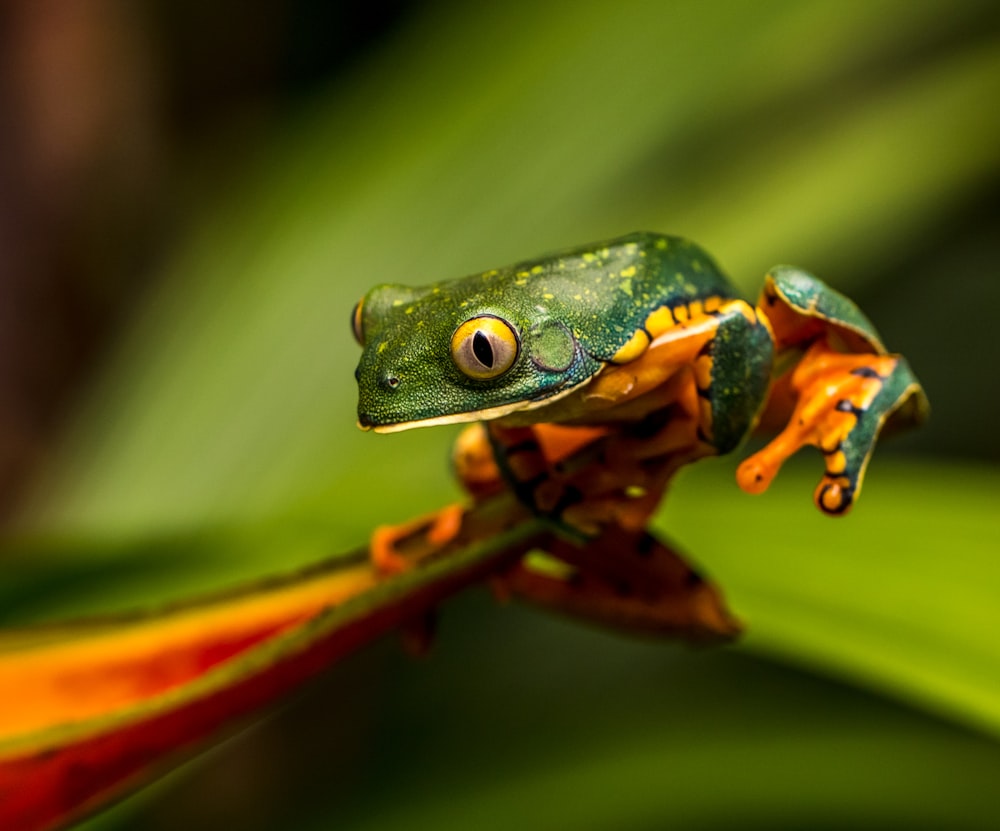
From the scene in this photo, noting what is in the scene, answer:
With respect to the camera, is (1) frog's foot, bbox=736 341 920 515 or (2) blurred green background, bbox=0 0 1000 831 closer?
(1) frog's foot, bbox=736 341 920 515

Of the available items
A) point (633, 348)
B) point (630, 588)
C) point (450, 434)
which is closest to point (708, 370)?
point (633, 348)

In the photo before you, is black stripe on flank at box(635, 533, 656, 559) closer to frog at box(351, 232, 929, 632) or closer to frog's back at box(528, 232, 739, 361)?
frog at box(351, 232, 929, 632)

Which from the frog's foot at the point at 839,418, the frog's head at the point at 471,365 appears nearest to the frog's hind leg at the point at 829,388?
the frog's foot at the point at 839,418

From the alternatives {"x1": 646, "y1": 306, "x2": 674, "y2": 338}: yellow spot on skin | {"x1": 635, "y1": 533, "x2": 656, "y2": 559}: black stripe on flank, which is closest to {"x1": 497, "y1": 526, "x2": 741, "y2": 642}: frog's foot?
{"x1": 635, "y1": 533, "x2": 656, "y2": 559}: black stripe on flank

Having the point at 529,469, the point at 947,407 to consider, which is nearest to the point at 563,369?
the point at 529,469

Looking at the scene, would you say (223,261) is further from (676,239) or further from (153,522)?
(676,239)

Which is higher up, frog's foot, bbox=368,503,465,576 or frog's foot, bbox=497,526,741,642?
frog's foot, bbox=368,503,465,576

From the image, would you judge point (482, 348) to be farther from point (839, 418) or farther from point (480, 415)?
point (839, 418)

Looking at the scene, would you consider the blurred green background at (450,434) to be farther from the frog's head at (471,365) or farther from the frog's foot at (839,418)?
the frog's head at (471,365)
